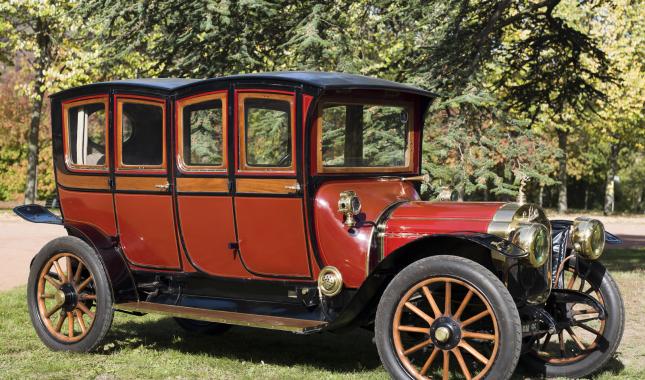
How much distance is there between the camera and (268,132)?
592cm

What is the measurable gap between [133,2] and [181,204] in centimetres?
460

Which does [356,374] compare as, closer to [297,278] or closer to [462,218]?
[297,278]

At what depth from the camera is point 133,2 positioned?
10.1m

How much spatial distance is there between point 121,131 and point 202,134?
802 mm

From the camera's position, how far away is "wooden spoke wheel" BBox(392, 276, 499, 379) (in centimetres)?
491

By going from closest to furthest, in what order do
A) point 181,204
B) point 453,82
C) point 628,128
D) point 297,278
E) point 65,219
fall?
point 297,278 < point 181,204 < point 65,219 < point 453,82 < point 628,128

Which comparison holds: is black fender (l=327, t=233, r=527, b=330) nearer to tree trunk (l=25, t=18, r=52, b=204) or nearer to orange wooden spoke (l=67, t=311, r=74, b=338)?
orange wooden spoke (l=67, t=311, r=74, b=338)

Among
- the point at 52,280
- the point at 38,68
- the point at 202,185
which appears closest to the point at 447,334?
the point at 202,185

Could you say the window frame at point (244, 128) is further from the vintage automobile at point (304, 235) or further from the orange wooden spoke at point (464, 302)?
the orange wooden spoke at point (464, 302)

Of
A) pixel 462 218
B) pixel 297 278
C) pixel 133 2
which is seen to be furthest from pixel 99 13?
pixel 462 218

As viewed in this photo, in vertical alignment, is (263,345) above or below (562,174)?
below

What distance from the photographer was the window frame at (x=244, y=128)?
18.8 feet

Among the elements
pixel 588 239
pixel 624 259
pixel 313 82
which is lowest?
pixel 624 259

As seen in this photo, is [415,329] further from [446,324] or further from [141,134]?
[141,134]
